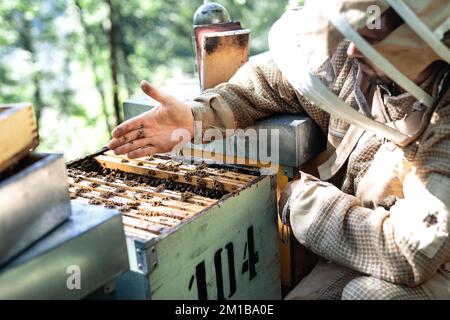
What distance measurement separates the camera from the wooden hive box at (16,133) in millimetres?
1177

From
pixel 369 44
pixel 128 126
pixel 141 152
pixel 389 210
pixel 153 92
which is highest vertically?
pixel 369 44

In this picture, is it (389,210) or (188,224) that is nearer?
(188,224)

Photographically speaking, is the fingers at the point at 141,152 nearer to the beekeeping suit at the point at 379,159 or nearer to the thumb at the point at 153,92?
the thumb at the point at 153,92

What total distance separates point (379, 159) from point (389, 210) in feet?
0.57

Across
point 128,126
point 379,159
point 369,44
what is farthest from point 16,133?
point 379,159

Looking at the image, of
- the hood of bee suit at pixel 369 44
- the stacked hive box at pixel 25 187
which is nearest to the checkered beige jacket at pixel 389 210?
the hood of bee suit at pixel 369 44

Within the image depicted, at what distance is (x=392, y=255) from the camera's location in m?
1.45

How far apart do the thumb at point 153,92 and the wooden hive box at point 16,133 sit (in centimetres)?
58

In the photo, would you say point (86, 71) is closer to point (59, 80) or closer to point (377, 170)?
point (59, 80)

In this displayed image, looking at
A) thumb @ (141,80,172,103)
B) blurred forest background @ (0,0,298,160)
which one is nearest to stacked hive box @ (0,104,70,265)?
thumb @ (141,80,172,103)

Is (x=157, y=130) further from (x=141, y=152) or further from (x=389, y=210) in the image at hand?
(x=389, y=210)

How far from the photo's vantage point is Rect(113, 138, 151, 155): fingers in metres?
1.90

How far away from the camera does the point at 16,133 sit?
3.99 feet

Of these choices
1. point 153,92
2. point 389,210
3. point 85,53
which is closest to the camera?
point 389,210
